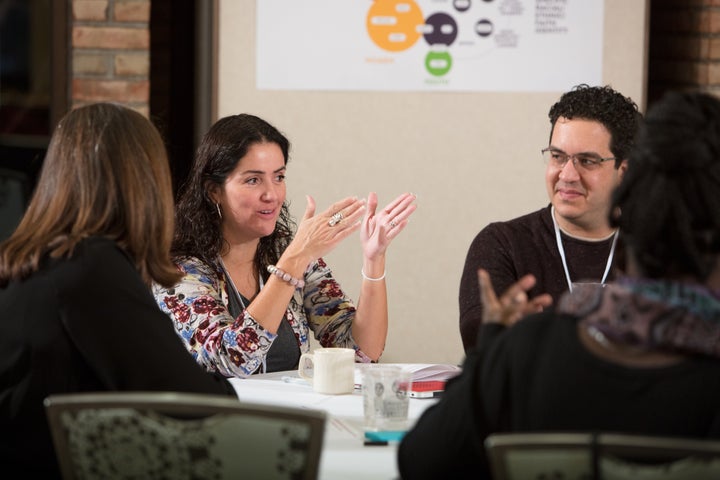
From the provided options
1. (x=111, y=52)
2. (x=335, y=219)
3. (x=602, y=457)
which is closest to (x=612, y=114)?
(x=335, y=219)

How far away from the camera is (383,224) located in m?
2.71

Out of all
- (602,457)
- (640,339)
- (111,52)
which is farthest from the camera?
(111,52)

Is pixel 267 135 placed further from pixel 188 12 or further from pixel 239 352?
pixel 188 12

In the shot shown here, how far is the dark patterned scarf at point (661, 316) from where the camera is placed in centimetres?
129

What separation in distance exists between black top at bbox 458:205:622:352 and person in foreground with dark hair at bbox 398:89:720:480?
4.21ft

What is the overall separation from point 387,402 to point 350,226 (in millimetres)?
947

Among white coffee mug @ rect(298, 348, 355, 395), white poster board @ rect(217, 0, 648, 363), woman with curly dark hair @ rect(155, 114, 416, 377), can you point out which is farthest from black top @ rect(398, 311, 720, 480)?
white poster board @ rect(217, 0, 648, 363)

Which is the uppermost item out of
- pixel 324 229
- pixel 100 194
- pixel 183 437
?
pixel 100 194

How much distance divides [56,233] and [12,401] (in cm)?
27

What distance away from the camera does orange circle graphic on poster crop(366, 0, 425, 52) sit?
3.79m

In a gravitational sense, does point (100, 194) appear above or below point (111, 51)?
below

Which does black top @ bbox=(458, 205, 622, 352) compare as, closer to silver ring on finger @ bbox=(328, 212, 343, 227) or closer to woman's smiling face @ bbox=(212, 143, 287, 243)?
silver ring on finger @ bbox=(328, 212, 343, 227)

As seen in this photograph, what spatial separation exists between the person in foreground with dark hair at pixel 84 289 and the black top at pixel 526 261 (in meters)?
1.08

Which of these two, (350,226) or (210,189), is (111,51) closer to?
(210,189)
